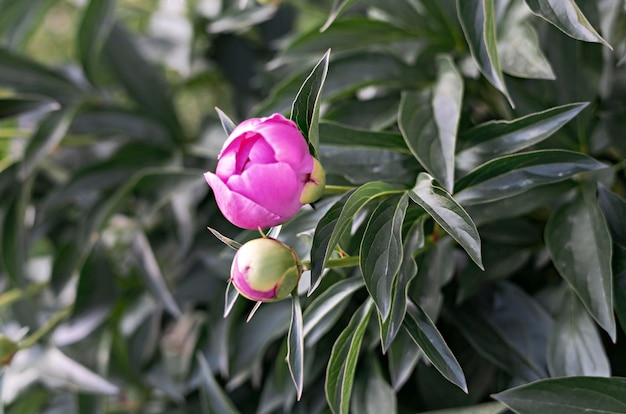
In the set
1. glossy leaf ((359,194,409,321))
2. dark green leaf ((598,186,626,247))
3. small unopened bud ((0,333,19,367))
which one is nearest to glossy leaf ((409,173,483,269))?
glossy leaf ((359,194,409,321))

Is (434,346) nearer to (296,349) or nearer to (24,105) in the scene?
(296,349)

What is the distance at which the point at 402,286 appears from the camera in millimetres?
351

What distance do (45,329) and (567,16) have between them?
0.44 metres

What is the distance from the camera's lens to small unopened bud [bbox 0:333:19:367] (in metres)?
0.53

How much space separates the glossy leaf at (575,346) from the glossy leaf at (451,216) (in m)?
0.14

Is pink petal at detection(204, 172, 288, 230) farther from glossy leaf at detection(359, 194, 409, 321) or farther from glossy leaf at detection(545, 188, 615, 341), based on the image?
glossy leaf at detection(545, 188, 615, 341)

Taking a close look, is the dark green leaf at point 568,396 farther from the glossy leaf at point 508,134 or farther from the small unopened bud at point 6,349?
the small unopened bud at point 6,349

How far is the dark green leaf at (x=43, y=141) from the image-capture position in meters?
0.59

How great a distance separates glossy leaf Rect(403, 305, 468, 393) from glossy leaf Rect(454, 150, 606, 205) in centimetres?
7

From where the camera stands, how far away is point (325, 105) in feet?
1.77

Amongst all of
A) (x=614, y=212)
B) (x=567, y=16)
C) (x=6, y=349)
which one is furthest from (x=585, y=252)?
(x=6, y=349)

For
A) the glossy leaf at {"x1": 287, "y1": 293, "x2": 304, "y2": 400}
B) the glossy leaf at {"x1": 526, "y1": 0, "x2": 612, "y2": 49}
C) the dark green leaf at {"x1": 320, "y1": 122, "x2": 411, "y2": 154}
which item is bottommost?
the glossy leaf at {"x1": 287, "y1": 293, "x2": 304, "y2": 400}

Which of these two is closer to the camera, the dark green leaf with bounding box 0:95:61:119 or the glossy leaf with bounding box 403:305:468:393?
the glossy leaf with bounding box 403:305:468:393

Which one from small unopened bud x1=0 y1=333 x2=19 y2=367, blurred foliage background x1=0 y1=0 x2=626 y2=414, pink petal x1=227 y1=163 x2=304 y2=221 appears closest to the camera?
pink petal x1=227 y1=163 x2=304 y2=221
